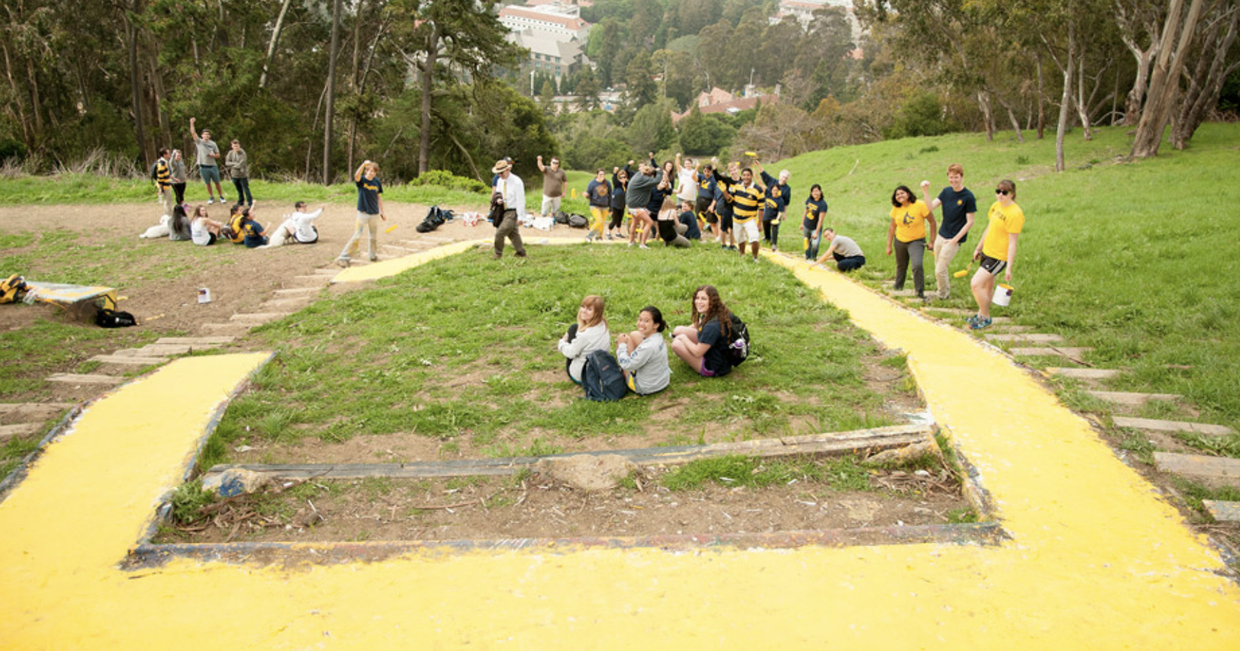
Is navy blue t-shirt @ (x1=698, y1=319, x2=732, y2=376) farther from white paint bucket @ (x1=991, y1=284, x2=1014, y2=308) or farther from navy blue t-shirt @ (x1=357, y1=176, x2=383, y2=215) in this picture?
navy blue t-shirt @ (x1=357, y1=176, x2=383, y2=215)

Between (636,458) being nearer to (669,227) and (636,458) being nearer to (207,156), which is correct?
(669,227)

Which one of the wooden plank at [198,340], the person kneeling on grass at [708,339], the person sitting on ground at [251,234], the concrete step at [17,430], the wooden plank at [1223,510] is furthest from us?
the person sitting on ground at [251,234]

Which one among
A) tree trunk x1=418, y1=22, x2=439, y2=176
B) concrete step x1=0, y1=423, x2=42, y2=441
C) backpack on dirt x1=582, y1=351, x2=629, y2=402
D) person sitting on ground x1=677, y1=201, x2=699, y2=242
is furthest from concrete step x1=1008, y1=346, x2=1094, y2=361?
tree trunk x1=418, y1=22, x2=439, y2=176

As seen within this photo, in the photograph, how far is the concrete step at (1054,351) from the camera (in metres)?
7.19

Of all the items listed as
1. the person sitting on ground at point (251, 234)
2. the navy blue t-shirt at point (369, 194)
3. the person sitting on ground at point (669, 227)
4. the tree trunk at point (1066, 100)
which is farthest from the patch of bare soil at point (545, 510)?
the tree trunk at point (1066, 100)

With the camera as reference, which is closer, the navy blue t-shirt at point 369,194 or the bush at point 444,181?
the navy blue t-shirt at point 369,194

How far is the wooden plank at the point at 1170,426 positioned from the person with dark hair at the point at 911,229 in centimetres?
421

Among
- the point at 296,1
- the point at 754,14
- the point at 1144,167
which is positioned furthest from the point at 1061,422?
the point at 754,14

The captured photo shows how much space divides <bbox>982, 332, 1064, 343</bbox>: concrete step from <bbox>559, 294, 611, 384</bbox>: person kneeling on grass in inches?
177

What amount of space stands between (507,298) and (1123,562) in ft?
24.1

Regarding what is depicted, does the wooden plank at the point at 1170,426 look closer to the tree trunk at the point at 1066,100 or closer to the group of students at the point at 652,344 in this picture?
the group of students at the point at 652,344

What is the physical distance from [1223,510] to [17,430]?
28.1ft

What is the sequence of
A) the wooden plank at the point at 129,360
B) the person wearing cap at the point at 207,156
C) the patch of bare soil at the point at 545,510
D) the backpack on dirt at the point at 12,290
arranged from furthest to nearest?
the person wearing cap at the point at 207,156 → the backpack on dirt at the point at 12,290 → the wooden plank at the point at 129,360 → the patch of bare soil at the point at 545,510

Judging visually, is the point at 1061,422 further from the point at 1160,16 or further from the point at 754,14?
the point at 754,14
